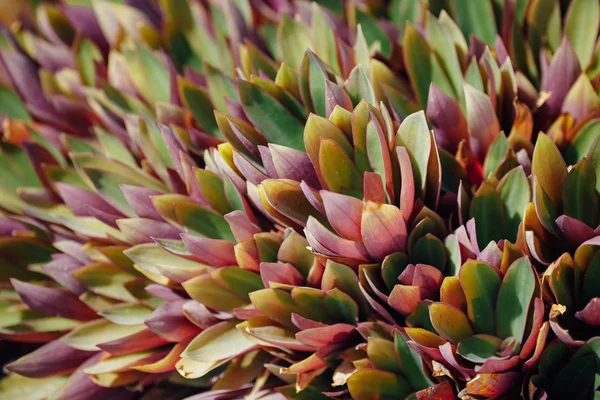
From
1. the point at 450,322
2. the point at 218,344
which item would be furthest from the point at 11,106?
the point at 450,322

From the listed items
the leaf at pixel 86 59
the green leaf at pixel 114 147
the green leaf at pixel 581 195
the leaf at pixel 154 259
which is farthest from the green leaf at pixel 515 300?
the leaf at pixel 86 59

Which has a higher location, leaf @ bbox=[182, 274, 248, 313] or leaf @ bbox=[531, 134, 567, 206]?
leaf @ bbox=[531, 134, 567, 206]

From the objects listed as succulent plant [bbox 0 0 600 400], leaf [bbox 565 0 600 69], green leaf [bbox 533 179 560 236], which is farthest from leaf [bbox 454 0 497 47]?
green leaf [bbox 533 179 560 236]

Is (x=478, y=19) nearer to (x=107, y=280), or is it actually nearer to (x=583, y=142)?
(x=583, y=142)

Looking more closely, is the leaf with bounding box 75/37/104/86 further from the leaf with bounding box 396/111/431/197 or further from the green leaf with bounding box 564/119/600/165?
the green leaf with bounding box 564/119/600/165

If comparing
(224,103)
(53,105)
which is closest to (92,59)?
(53,105)

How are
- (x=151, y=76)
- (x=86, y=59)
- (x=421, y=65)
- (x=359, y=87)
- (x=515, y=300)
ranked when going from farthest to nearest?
(x=86, y=59)
(x=151, y=76)
(x=421, y=65)
(x=359, y=87)
(x=515, y=300)
